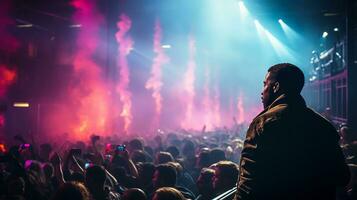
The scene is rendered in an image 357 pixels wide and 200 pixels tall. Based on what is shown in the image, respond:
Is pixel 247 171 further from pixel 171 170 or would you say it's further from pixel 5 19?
pixel 5 19

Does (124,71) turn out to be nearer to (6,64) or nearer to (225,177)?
(6,64)

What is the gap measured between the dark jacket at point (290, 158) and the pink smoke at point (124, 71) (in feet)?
52.6

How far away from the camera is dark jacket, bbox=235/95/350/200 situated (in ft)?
7.75

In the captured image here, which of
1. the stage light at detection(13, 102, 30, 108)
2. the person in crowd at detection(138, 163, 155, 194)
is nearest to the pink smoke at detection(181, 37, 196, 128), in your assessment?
the stage light at detection(13, 102, 30, 108)

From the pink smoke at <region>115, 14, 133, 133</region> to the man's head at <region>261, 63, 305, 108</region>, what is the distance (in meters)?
15.7

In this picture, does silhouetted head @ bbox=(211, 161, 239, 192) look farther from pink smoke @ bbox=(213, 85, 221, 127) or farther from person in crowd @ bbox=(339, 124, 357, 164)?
pink smoke @ bbox=(213, 85, 221, 127)

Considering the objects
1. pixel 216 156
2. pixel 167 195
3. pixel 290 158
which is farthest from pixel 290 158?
pixel 216 156

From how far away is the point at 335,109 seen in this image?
39.5 feet

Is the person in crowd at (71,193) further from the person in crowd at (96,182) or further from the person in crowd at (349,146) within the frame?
the person in crowd at (349,146)

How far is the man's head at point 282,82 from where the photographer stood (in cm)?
261

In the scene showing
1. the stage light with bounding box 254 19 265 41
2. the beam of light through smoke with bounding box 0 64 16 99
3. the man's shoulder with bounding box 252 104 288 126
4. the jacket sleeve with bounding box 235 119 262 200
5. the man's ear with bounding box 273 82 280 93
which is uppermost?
the stage light with bounding box 254 19 265 41

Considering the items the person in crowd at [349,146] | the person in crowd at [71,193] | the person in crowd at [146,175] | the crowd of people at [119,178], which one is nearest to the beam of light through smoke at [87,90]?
the crowd of people at [119,178]

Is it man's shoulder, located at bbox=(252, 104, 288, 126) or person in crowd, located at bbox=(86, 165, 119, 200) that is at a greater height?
man's shoulder, located at bbox=(252, 104, 288, 126)

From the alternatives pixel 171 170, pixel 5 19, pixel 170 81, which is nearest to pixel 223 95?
pixel 170 81
